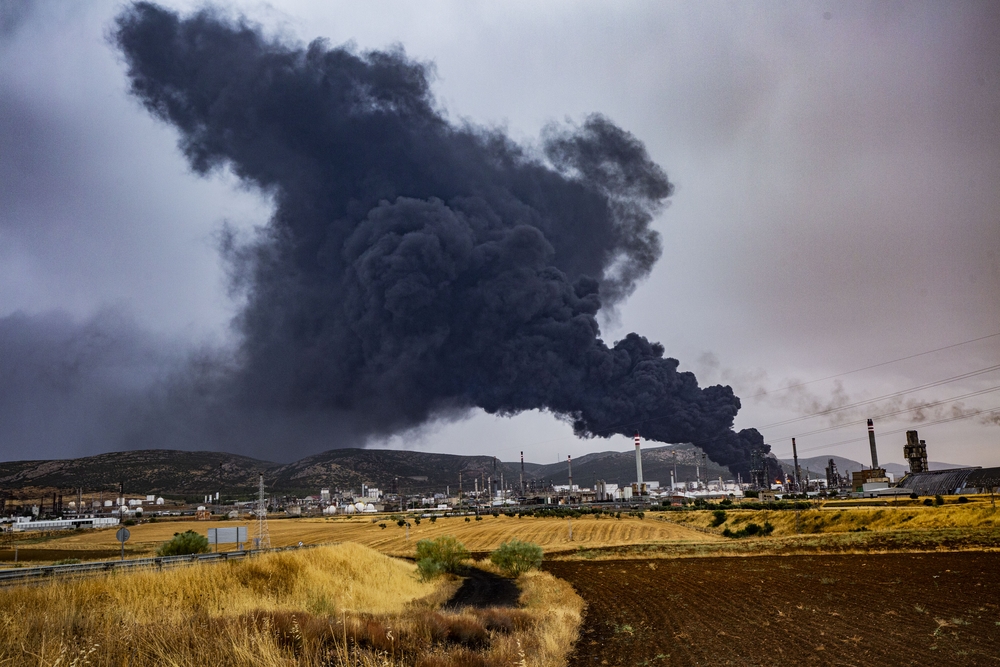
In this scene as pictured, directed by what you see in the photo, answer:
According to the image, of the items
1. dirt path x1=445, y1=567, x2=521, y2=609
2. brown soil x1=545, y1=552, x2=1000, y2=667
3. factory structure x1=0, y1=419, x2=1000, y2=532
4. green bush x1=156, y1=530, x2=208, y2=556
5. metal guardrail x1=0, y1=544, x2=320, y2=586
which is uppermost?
metal guardrail x1=0, y1=544, x2=320, y2=586

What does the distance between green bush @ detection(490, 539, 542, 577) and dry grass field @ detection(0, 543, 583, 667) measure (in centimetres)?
1452

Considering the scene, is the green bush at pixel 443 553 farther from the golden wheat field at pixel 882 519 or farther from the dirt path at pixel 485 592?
the golden wheat field at pixel 882 519

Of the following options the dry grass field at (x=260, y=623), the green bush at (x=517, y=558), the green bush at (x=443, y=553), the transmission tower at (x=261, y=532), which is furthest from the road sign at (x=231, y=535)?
the green bush at (x=517, y=558)

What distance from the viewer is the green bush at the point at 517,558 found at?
1831 inches

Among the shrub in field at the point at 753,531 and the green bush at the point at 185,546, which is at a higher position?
the green bush at the point at 185,546

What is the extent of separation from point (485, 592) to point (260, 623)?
26.2 meters

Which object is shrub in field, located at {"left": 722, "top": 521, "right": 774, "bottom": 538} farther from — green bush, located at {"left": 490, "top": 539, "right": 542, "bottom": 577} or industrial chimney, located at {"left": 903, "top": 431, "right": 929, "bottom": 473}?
industrial chimney, located at {"left": 903, "top": 431, "right": 929, "bottom": 473}

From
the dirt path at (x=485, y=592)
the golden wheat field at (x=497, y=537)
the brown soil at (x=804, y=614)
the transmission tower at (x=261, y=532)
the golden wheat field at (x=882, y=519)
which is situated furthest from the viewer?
the golden wheat field at (x=497, y=537)

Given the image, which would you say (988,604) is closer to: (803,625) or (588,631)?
(803,625)

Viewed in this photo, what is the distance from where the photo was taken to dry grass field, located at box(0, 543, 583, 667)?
371 inches

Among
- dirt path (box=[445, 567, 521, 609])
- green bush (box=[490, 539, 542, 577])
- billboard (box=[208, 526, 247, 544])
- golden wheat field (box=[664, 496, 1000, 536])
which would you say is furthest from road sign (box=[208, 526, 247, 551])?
golden wheat field (box=[664, 496, 1000, 536])

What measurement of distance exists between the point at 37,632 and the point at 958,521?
223 ft

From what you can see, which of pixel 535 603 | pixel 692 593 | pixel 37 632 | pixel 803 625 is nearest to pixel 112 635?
pixel 37 632

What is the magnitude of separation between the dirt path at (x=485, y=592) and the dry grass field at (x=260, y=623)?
1.38m
